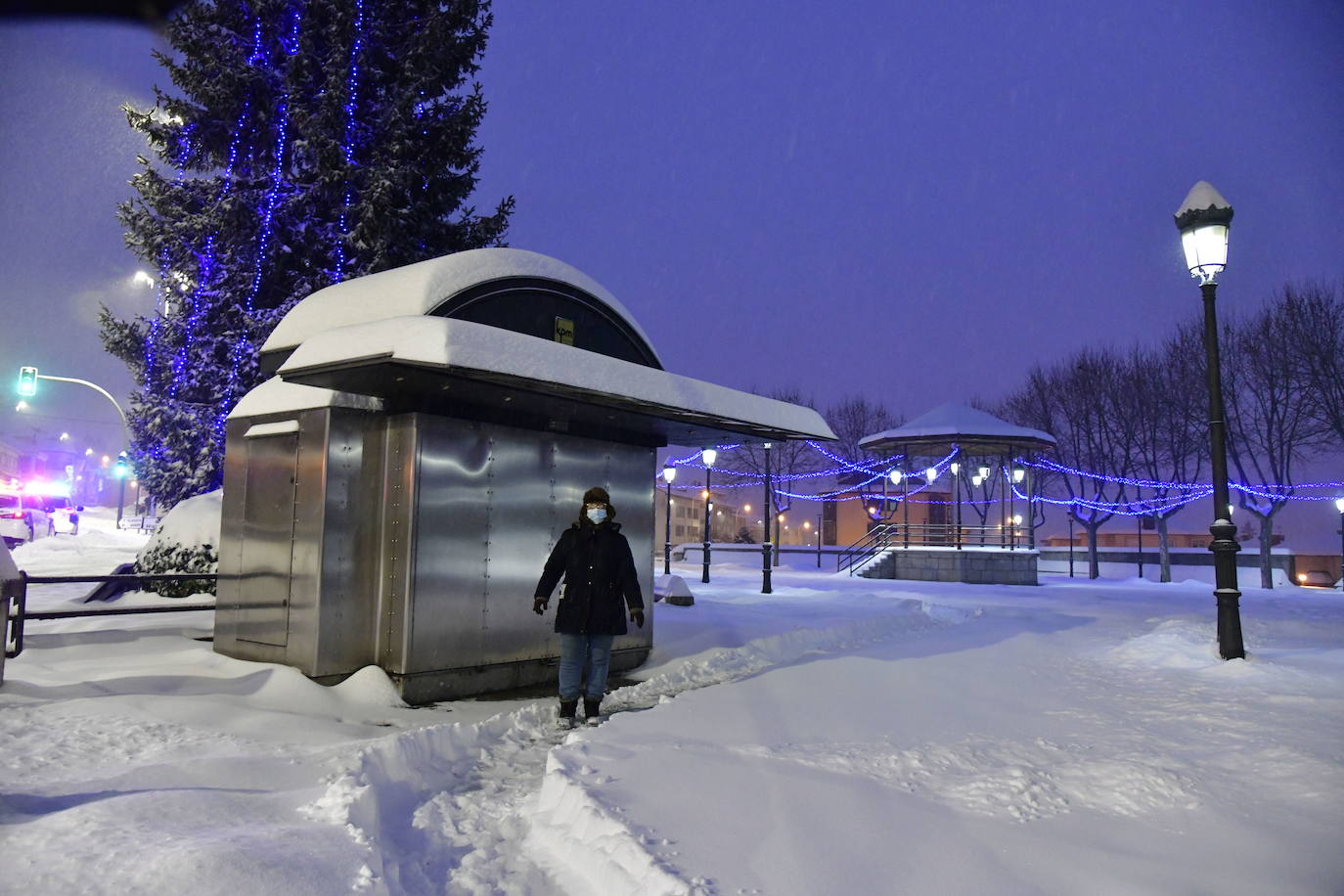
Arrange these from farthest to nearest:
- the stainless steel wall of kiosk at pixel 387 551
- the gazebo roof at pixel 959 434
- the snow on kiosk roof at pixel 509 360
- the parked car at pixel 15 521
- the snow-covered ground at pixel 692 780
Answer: the gazebo roof at pixel 959 434, the parked car at pixel 15 521, the stainless steel wall of kiosk at pixel 387 551, the snow on kiosk roof at pixel 509 360, the snow-covered ground at pixel 692 780

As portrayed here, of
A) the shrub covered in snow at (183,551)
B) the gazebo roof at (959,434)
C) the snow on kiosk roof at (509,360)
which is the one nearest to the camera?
the snow on kiosk roof at (509,360)

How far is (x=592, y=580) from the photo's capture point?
23.2 feet

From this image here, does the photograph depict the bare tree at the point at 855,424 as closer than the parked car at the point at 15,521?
No

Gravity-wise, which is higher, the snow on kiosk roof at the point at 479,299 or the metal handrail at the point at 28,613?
the snow on kiosk roof at the point at 479,299

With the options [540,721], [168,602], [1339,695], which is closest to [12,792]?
[540,721]

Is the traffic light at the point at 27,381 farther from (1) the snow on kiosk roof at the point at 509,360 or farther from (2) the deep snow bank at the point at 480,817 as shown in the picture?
(2) the deep snow bank at the point at 480,817

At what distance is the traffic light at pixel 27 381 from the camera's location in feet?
79.1

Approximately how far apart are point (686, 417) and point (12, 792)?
6069 mm

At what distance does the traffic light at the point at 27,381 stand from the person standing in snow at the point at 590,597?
2450 cm

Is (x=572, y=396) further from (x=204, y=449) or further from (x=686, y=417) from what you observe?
(x=204, y=449)

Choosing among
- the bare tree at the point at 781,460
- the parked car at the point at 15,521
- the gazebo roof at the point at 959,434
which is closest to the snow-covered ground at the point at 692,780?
the gazebo roof at the point at 959,434

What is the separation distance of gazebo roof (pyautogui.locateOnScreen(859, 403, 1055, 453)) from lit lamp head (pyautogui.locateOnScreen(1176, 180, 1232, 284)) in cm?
2001

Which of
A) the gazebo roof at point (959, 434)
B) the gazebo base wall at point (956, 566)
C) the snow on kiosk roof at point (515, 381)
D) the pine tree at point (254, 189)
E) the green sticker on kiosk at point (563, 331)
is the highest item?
the pine tree at point (254, 189)

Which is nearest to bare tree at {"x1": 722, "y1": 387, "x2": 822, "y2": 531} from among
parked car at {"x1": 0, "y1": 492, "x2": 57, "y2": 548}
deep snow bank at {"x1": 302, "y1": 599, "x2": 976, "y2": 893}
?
parked car at {"x1": 0, "y1": 492, "x2": 57, "y2": 548}
